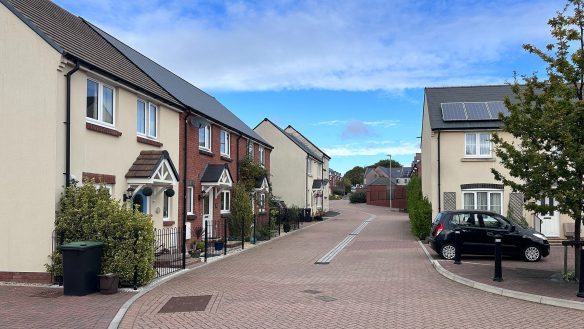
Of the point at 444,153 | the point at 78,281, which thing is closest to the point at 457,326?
the point at 78,281

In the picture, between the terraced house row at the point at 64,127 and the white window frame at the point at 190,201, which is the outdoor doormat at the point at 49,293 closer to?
the terraced house row at the point at 64,127

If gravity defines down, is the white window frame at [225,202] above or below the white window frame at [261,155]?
below

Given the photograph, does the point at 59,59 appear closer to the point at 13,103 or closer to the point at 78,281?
the point at 13,103

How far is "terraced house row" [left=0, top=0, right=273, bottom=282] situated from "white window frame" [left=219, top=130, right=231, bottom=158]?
5814mm

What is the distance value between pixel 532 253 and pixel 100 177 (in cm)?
1270

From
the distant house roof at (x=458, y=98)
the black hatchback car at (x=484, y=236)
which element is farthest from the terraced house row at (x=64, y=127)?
the distant house roof at (x=458, y=98)

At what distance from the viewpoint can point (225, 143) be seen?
23844mm

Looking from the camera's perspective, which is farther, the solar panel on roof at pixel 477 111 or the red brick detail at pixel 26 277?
the solar panel on roof at pixel 477 111

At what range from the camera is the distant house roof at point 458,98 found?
22.5 m

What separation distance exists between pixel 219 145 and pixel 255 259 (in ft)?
25.3

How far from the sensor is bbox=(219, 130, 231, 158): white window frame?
23.4 metres

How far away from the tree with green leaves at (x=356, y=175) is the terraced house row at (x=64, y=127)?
135 m

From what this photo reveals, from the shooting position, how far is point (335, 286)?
1108 cm

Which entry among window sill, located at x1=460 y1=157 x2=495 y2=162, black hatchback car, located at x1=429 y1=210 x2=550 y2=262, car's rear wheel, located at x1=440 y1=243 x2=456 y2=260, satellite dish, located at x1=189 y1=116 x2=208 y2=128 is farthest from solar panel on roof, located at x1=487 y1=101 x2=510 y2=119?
satellite dish, located at x1=189 y1=116 x2=208 y2=128
